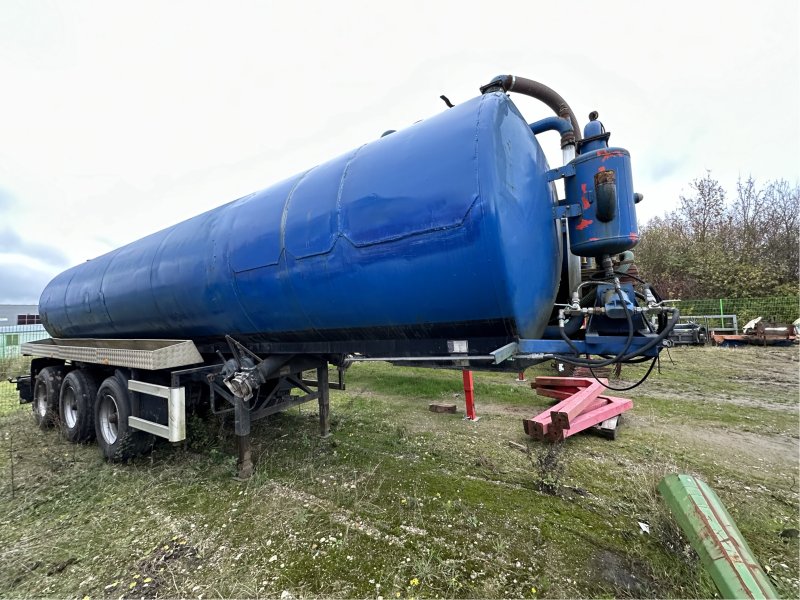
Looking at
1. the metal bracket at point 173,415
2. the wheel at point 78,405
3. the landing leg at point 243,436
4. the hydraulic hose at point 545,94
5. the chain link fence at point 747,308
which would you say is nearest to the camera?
the hydraulic hose at point 545,94

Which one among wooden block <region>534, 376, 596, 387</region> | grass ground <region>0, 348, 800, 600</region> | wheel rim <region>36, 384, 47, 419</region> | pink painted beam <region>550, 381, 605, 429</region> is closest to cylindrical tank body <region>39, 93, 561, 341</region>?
grass ground <region>0, 348, 800, 600</region>

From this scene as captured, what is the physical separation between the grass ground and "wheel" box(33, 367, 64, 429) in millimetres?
521

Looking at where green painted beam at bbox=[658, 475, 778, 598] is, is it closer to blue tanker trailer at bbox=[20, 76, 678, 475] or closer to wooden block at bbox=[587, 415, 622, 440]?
blue tanker trailer at bbox=[20, 76, 678, 475]

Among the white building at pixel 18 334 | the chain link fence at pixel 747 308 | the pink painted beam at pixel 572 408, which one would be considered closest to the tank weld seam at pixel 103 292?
the pink painted beam at pixel 572 408

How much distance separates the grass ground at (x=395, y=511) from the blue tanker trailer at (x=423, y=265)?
2.65ft

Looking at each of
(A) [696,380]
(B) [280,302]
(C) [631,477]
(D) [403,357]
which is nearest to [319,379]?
(B) [280,302]

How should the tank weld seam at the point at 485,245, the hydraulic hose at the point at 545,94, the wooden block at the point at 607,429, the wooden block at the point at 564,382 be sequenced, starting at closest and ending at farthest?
the tank weld seam at the point at 485,245, the hydraulic hose at the point at 545,94, the wooden block at the point at 607,429, the wooden block at the point at 564,382

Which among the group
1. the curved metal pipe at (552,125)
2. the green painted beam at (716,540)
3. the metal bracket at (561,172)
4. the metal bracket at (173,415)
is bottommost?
the green painted beam at (716,540)

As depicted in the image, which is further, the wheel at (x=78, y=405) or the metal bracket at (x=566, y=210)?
the wheel at (x=78, y=405)

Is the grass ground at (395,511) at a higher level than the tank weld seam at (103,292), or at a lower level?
lower

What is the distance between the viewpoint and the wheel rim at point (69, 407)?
6.02 m

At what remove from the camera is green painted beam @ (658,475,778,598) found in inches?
80.0

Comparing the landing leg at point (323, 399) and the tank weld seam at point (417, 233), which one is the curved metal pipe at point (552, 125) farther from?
the landing leg at point (323, 399)

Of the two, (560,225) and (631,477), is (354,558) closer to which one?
(631,477)
